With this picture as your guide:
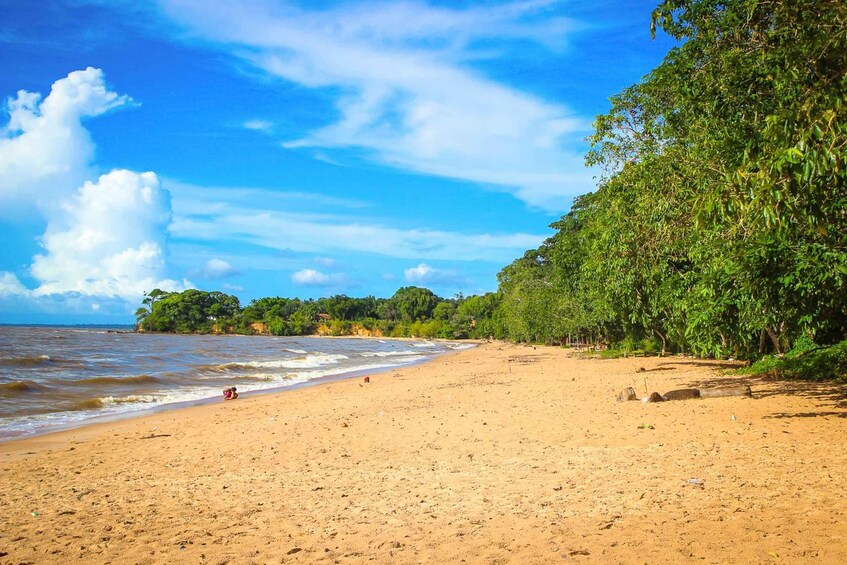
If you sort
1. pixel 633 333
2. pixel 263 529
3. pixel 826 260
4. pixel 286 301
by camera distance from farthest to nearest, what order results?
pixel 286 301, pixel 633 333, pixel 826 260, pixel 263 529

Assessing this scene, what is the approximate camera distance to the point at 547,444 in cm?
870

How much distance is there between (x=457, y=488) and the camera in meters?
6.54

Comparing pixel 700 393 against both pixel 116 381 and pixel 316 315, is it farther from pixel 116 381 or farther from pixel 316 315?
pixel 316 315

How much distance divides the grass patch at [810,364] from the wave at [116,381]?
71.9ft

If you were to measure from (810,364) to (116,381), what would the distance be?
76.7ft

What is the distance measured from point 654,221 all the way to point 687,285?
3.93 meters

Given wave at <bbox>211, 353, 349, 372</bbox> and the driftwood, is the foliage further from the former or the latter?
wave at <bbox>211, 353, 349, 372</bbox>

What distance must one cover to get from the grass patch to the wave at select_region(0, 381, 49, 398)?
2232cm

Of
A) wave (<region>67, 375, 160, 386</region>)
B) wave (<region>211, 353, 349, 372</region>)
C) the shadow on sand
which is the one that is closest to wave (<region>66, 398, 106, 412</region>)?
wave (<region>67, 375, 160, 386</region>)

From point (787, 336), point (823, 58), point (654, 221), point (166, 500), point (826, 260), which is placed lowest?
point (166, 500)

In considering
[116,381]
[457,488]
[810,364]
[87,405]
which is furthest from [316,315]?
[457,488]

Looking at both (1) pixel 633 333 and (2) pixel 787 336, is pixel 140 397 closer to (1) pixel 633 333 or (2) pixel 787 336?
(2) pixel 787 336

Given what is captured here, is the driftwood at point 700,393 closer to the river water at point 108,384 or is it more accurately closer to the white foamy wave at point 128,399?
the river water at point 108,384

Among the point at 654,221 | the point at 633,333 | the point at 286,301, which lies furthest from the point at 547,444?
the point at 286,301
